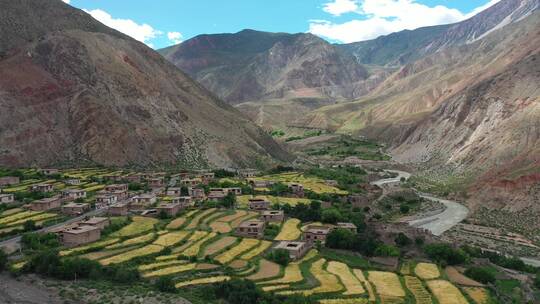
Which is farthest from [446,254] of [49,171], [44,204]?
[49,171]

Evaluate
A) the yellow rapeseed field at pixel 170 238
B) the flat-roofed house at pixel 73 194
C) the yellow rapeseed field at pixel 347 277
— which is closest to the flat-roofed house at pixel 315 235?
the yellow rapeseed field at pixel 347 277

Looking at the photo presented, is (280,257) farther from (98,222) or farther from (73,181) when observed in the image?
(73,181)

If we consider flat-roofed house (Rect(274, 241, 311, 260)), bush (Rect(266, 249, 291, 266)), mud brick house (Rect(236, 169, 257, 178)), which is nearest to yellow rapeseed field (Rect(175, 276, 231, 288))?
bush (Rect(266, 249, 291, 266))

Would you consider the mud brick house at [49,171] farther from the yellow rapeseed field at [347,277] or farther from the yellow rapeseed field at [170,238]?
the yellow rapeseed field at [347,277]

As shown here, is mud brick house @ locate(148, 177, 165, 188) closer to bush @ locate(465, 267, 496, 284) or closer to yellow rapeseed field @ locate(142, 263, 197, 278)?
yellow rapeseed field @ locate(142, 263, 197, 278)

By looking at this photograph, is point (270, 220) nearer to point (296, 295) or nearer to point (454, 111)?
point (296, 295)

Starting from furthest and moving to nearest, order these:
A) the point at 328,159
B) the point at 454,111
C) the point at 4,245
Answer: the point at 328,159
the point at 454,111
the point at 4,245

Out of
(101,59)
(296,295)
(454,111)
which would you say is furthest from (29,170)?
(454,111)
